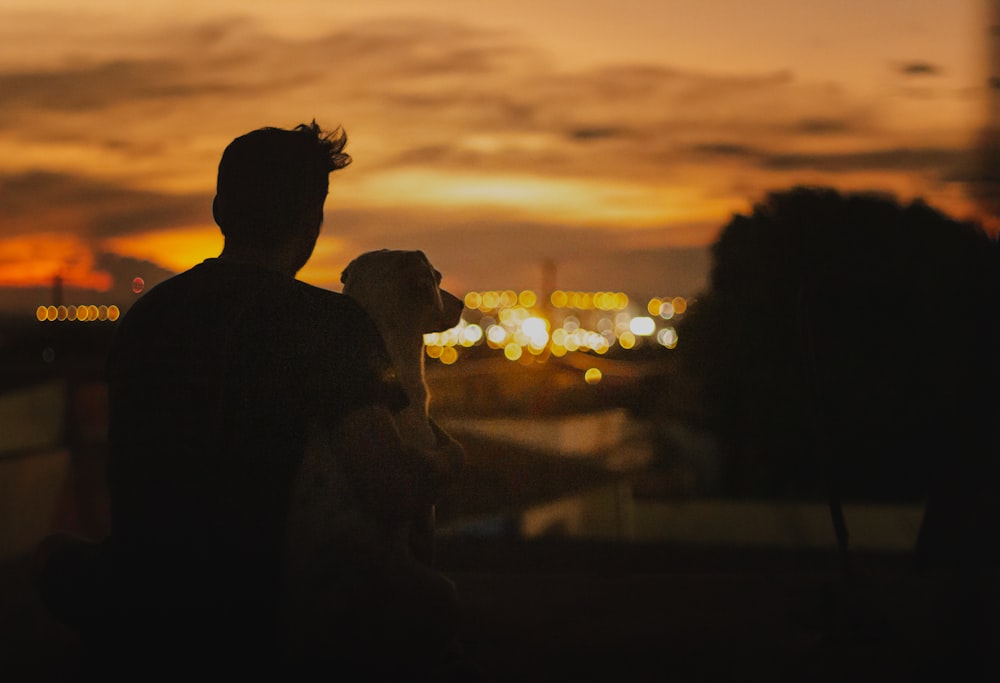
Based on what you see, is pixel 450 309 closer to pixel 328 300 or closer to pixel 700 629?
pixel 328 300

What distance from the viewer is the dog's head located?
3.41 m

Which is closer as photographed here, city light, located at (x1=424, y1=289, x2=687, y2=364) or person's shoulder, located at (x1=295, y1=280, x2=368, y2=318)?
person's shoulder, located at (x1=295, y1=280, x2=368, y2=318)

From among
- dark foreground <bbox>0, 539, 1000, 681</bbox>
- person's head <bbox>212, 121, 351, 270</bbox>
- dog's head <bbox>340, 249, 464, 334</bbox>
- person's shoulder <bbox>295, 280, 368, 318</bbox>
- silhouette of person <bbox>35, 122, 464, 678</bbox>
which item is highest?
person's head <bbox>212, 121, 351, 270</bbox>

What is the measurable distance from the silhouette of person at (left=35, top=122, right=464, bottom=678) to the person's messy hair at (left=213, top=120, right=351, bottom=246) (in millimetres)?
120

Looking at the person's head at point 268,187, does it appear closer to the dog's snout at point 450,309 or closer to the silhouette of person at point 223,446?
the silhouette of person at point 223,446

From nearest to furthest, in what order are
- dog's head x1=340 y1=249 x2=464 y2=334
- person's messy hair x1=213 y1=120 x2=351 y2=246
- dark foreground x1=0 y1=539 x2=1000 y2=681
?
person's messy hair x1=213 y1=120 x2=351 y2=246 → dog's head x1=340 y1=249 x2=464 y2=334 → dark foreground x1=0 y1=539 x2=1000 y2=681

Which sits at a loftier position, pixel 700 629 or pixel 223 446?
pixel 223 446

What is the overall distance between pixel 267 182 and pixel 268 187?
0.01 metres

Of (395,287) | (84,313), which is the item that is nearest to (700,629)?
(395,287)

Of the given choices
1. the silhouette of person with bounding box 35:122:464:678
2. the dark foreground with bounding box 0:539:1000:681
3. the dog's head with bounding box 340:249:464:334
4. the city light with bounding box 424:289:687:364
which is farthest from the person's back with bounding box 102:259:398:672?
the city light with bounding box 424:289:687:364

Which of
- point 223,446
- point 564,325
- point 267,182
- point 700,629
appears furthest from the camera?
point 564,325

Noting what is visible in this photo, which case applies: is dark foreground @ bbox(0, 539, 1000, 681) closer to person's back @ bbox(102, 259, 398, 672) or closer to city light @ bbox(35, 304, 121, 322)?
city light @ bbox(35, 304, 121, 322)

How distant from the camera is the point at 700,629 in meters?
5.34

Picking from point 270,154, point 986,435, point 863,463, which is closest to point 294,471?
point 270,154
